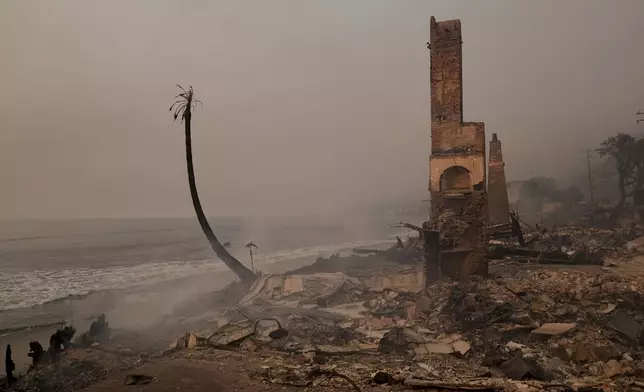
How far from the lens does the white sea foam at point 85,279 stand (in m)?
23.7

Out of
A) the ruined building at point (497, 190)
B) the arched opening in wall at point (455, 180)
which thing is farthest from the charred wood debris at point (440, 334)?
the ruined building at point (497, 190)

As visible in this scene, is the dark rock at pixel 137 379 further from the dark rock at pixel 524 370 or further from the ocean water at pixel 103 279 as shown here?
the ocean water at pixel 103 279

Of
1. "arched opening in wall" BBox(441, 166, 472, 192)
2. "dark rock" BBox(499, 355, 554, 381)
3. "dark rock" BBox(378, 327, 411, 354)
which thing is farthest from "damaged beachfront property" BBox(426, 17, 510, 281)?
"dark rock" BBox(499, 355, 554, 381)

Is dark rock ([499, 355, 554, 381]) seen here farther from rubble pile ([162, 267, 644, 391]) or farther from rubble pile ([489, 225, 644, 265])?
rubble pile ([489, 225, 644, 265])

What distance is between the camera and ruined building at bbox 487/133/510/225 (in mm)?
24625

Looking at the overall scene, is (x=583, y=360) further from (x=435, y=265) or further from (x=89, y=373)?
(x=89, y=373)

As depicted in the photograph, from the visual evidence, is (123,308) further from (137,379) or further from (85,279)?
(137,379)

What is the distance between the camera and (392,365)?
25.9 feet

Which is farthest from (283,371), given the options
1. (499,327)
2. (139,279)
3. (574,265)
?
(139,279)

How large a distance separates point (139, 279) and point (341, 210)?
390 ft

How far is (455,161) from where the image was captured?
15188 mm

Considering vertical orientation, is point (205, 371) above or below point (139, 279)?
above

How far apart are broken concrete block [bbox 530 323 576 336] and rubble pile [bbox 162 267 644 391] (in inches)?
0.9

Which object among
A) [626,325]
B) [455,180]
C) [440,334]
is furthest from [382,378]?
[455,180]
